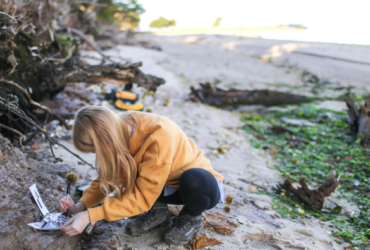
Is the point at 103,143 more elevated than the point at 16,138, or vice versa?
the point at 103,143

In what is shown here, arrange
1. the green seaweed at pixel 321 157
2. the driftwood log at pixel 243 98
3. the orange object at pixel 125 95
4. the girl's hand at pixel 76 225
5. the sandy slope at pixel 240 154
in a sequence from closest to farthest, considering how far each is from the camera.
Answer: the girl's hand at pixel 76 225 → the sandy slope at pixel 240 154 → the green seaweed at pixel 321 157 → the orange object at pixel 125 95 → the driftwood log at pixel 243 98

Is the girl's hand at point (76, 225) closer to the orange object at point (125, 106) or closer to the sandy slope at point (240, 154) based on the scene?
the sandy slope at point (240, 154)

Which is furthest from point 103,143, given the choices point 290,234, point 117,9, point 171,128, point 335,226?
point 117,9

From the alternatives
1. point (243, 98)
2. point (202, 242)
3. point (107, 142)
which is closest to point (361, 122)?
point (243, 98)

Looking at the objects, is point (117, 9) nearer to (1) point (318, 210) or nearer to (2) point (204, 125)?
(2) point (204, 125)

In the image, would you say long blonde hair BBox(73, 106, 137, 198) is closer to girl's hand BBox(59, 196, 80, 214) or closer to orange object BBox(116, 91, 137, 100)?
girl's hand BBox(59, 196, 80, 214)

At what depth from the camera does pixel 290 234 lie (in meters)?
1.96

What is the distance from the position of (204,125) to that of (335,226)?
8.23ft

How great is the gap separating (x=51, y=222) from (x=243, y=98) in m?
4.68

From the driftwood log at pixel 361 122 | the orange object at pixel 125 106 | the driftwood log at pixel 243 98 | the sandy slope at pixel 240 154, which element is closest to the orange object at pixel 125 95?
the orange object at pixel 125 106

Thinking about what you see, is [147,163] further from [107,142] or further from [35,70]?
[35,70]

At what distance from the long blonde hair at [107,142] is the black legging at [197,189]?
1.02 feet

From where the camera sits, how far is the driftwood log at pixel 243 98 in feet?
18.3

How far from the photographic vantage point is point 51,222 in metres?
1.49
